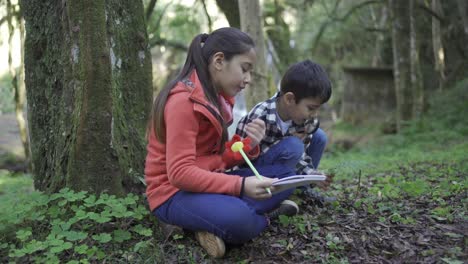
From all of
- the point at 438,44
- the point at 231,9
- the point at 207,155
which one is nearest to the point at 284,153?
the point at 207,155

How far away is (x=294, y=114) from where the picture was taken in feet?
10.9

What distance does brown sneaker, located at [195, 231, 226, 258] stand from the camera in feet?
8.78

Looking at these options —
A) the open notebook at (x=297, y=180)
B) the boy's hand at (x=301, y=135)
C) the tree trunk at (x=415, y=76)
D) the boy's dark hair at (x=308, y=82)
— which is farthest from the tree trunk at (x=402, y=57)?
the open notebook at (x=297, y=180)

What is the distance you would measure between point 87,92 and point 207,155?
893 mm

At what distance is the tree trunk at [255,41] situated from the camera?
226 inches

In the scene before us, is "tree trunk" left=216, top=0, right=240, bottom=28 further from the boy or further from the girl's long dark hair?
the girl's long dark hair

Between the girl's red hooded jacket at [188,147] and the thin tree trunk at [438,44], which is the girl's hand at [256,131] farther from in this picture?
the thin tree trunk at [438,44]

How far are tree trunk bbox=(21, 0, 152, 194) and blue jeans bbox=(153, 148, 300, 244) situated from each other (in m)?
0.63

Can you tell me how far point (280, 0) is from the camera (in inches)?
549

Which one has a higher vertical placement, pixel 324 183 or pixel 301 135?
pixel 301 135

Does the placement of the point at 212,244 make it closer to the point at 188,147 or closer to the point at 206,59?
the point at 188,147

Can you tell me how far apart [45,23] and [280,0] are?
36.9ft

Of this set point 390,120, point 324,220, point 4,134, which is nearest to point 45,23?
point 324,220

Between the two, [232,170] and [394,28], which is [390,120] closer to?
[394,28]
